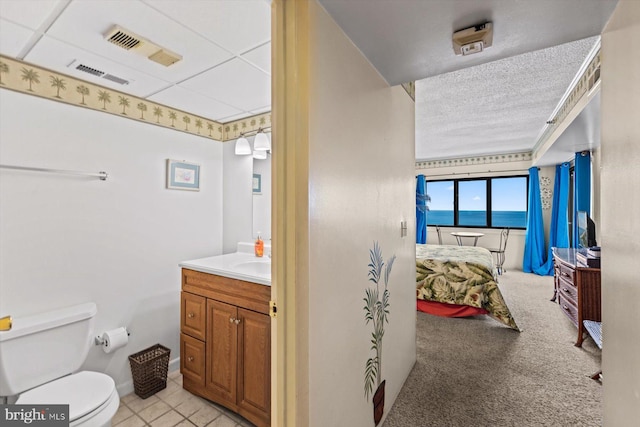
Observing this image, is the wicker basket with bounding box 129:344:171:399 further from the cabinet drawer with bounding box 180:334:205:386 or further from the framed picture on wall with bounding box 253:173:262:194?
the framed picture on wall with bounding box 253:173:262:194

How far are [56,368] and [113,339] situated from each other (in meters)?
0.36

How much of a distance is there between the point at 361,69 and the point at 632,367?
1521 mm

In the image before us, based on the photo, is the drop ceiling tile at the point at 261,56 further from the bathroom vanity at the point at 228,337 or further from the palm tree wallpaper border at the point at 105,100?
the bathroom vanity at the point at 228,337

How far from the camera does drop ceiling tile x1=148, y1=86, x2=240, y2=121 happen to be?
2.20 metres

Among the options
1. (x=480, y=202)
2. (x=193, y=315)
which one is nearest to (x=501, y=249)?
(x=480, y=202)

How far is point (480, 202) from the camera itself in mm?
6277

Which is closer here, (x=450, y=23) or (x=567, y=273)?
(x=450, y=23)

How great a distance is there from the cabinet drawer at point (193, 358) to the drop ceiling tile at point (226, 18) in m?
1.92

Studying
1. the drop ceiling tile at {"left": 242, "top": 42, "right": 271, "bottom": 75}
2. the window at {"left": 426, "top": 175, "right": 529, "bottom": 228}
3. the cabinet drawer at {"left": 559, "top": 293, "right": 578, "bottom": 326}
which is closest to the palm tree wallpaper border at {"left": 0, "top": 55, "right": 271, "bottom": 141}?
the drop ceiling tile at {"left": 242, "top": 42, "right": 271, "bottom": 75}

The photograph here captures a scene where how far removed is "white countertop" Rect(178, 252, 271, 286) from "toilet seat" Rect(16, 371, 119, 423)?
781 mm

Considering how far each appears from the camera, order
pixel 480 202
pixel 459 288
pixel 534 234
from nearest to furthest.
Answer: pixel 459 288 → pixel 534 234 → pixel 480 202

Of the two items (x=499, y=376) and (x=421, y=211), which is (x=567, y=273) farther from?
(x=421, y=211)

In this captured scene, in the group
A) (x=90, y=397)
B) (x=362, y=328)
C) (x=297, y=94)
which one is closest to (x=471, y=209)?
(x=362, y=328)

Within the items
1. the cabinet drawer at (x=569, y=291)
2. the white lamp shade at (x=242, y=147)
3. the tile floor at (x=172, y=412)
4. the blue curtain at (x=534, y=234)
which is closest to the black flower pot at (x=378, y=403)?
the tile floor at (x=172, y=412)
